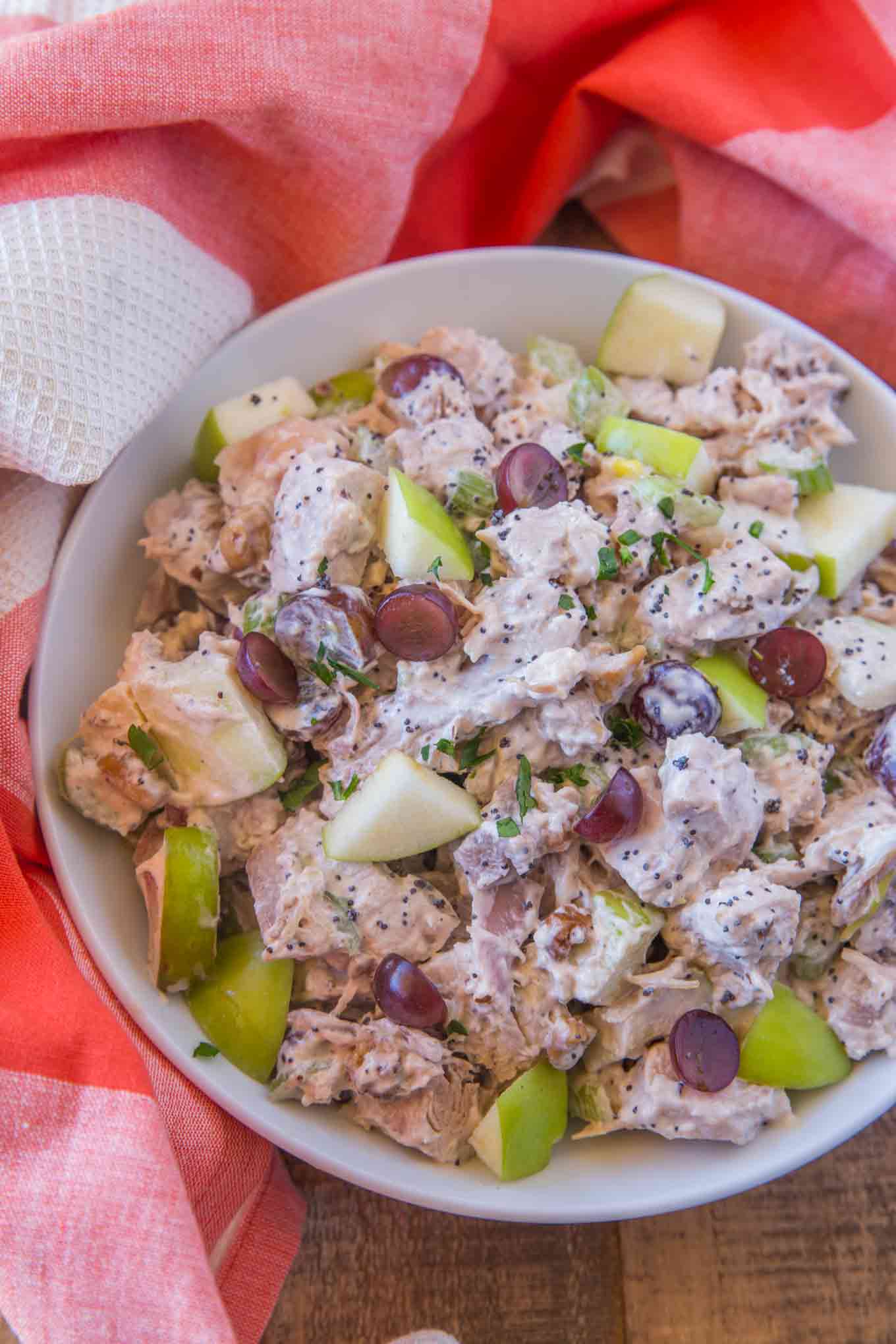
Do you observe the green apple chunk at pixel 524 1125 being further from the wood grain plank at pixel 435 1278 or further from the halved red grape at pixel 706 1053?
the wood grain plank at pixel 435 1278

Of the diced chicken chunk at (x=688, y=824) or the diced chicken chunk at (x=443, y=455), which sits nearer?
the diced chicken chunk at (x=688, y=824)

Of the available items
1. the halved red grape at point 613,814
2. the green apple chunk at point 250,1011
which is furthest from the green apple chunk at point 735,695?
the green apple chunk at point 250,1011

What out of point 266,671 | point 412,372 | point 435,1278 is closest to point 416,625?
point 266,671

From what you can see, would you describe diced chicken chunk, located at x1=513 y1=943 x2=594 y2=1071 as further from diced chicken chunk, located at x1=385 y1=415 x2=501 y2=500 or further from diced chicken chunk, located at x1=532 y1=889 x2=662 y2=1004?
diced chicken chunk, located at x1=385 y1=415 x2=501 y2=500

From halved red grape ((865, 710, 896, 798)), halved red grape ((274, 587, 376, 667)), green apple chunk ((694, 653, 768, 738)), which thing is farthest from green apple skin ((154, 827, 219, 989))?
halved red grape ((865, 710, 896, 798))

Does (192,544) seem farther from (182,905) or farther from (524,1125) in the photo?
(524,1125)

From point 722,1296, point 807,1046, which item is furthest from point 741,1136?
point 722,1296

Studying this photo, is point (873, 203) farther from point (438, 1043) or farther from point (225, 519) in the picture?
point (438, 1043)
